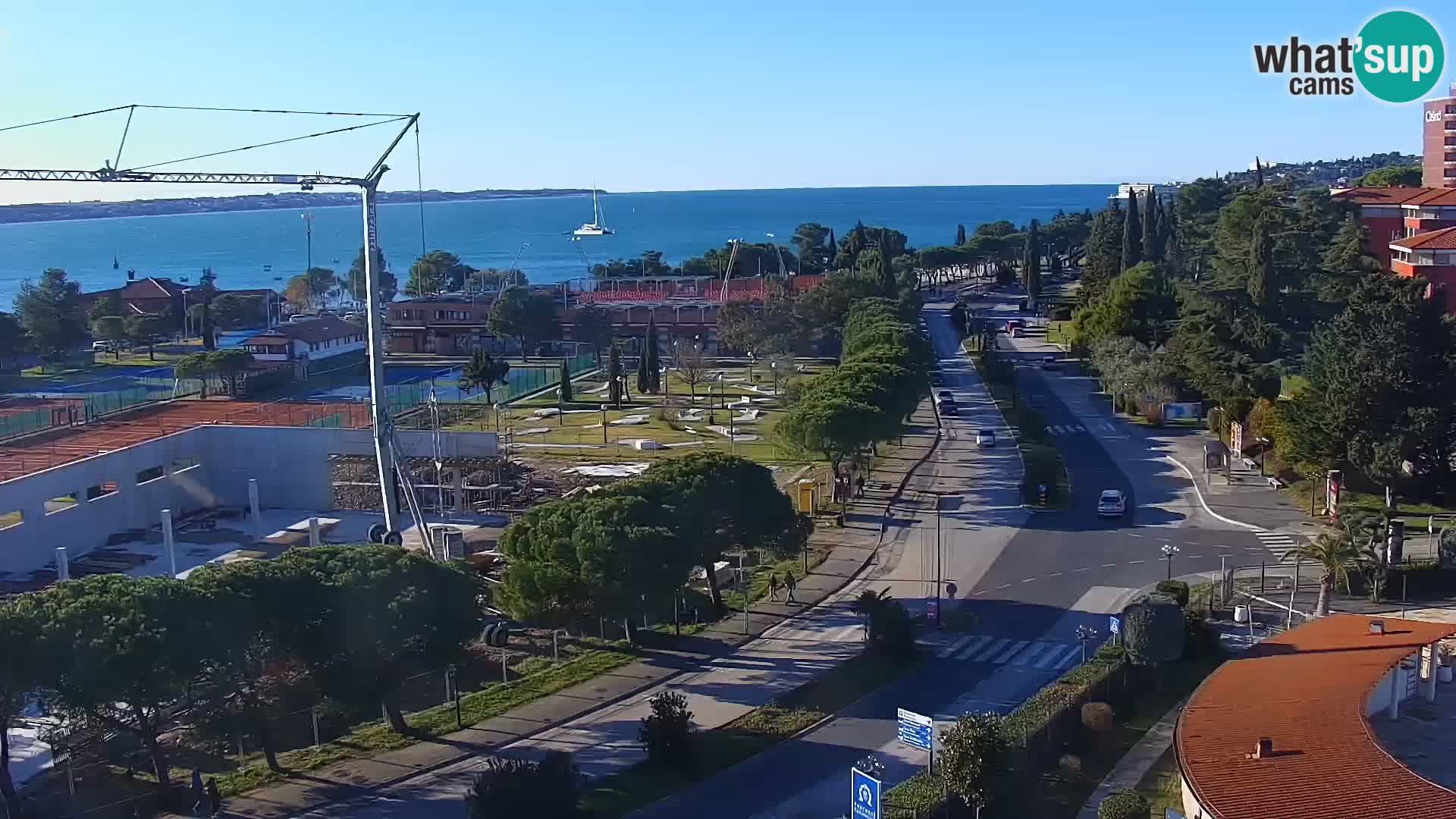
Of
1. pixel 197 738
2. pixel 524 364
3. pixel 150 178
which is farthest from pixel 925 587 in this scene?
pixel 524 364

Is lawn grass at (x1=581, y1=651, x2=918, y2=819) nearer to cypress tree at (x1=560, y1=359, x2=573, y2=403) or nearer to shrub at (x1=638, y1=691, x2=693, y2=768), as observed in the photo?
shrub at (x1=638, y1=691, x2=693, y2=768)

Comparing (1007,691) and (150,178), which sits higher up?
(150,178)

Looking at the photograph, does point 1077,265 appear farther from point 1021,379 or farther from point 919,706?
point 919,706

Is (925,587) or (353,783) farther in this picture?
(925,587)

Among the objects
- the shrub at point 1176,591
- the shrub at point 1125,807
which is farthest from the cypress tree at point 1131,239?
the shrub at point 1125,807

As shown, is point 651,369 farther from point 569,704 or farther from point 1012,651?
point 569,704

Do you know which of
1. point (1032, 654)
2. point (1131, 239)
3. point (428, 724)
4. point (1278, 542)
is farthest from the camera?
point (1131, 239)

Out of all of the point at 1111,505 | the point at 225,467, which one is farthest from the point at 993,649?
the point at 225,467
